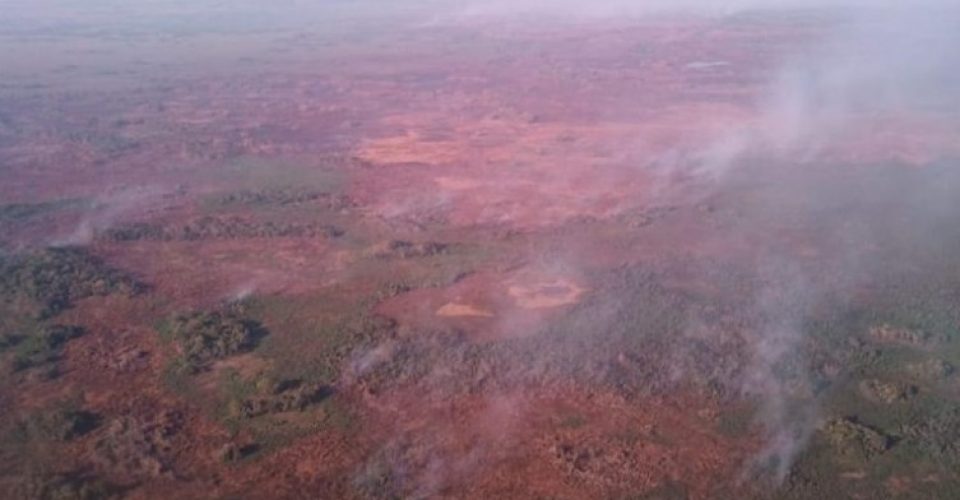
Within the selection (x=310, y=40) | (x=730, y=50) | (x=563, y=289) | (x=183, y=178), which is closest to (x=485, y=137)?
(x=183, y=178)

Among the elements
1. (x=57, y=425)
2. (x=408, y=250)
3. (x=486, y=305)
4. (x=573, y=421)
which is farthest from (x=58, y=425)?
(x=408, y=250)

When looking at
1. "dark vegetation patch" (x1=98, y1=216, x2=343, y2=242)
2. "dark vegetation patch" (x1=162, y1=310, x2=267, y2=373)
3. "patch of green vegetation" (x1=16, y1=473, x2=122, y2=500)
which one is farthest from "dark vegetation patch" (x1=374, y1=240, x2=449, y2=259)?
"patch of green vegetation" (x1=16, y1=473, x2=122, y2=500)

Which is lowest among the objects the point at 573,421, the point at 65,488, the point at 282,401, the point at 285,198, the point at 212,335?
the point at 573,421

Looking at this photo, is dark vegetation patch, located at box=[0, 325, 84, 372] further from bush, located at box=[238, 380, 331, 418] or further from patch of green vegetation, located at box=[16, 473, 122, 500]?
bush, located at box=[238, 380, 331, 418]

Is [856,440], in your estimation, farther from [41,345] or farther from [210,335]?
[41,345]

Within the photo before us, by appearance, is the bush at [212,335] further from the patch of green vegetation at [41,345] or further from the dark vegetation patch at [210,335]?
the patch of green vegetation at [41,345]

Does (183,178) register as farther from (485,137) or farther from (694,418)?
(694,418)

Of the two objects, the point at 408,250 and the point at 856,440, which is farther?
the point at 408,250

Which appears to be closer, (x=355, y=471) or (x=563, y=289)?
(x=355, y=471)
